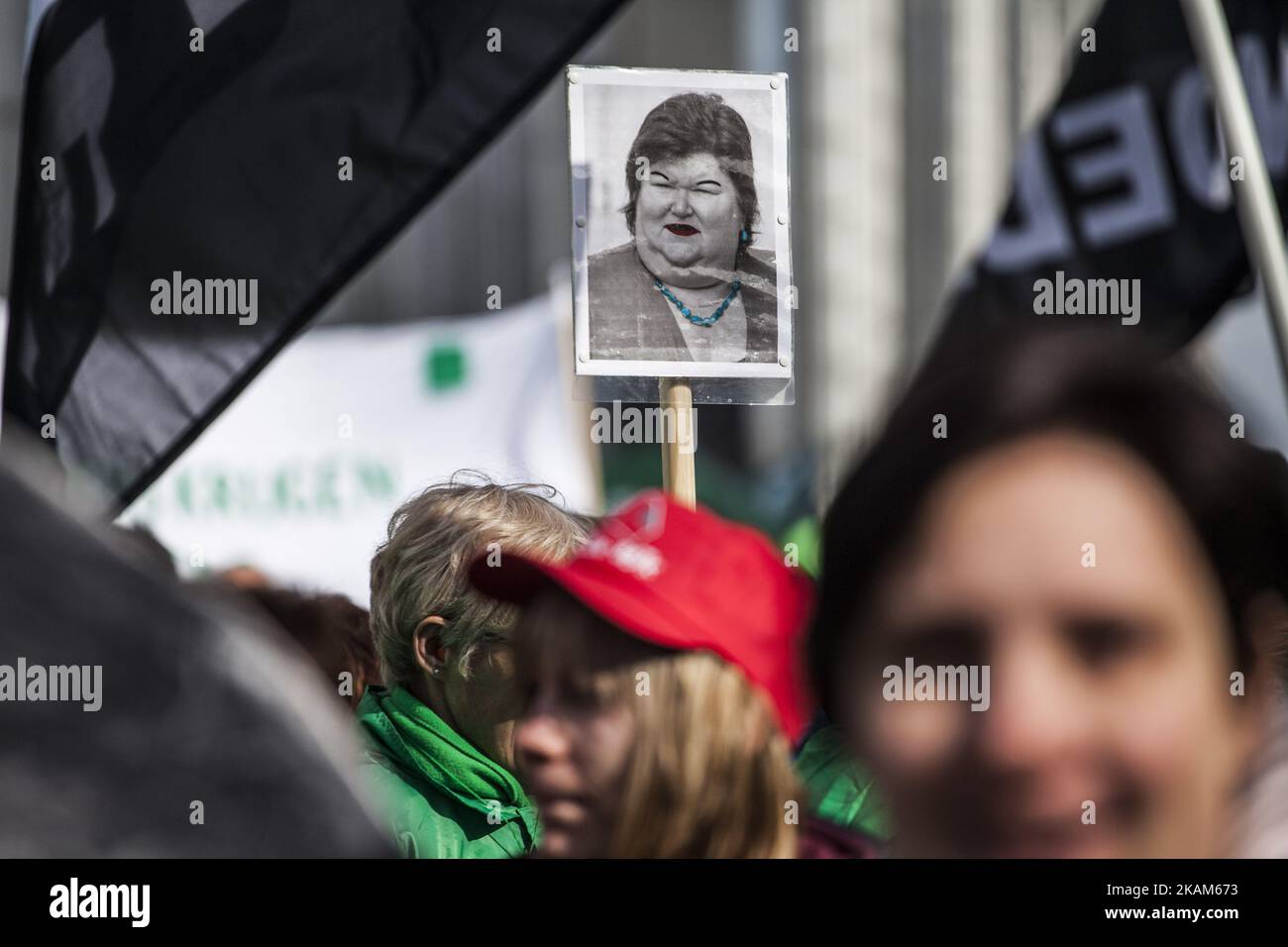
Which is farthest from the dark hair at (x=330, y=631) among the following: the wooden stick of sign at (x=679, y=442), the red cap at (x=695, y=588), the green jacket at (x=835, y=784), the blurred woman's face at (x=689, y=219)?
the red cap at (x=695, y=588)

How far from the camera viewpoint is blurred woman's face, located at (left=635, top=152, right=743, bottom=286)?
10.4 feet

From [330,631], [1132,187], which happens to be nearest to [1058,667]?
[330,631]

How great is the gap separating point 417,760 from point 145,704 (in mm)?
1911

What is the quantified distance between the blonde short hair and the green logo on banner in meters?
2.97

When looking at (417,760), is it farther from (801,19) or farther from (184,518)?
(801,19)

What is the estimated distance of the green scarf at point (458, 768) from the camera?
115 inches

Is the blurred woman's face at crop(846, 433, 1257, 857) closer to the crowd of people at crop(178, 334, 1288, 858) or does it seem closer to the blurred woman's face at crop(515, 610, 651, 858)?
the crowd of people at crop(178, 334, 1288, 858)

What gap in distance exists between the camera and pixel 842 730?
1876 mm

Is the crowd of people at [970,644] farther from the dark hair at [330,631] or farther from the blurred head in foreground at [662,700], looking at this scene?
the dark hair at [330,631]

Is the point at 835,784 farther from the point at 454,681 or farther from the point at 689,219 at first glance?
the point at 689,219

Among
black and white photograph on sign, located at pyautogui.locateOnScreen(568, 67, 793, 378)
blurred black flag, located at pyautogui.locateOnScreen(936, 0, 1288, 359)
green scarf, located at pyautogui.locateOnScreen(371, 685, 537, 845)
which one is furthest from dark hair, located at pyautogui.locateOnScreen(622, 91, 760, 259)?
blurred black flag, located at pyautogui.locateOnScreen(936, 0, 1288, 359)

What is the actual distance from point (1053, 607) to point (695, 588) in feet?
1.47

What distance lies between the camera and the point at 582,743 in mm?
2119

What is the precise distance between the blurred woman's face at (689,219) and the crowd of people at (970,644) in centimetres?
87
